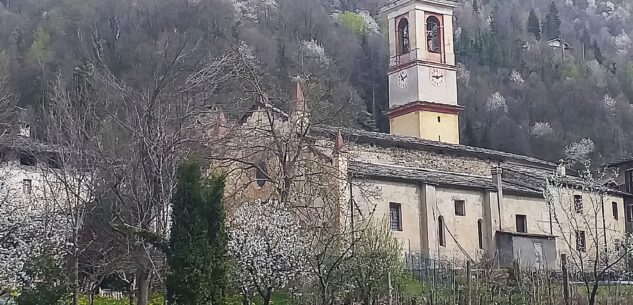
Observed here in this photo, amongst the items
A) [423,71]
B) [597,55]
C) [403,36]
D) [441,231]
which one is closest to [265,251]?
[441,231]

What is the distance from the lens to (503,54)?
316 feet

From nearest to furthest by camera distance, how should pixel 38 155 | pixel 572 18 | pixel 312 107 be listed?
pixel 312 107, pixel 38 155, pixel 572 18

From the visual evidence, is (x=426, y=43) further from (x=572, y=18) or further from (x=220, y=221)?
(x=572, y=18)

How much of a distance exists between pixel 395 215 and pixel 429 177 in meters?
2.29

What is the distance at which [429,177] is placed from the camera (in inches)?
1346

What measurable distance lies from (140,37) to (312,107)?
140 feet

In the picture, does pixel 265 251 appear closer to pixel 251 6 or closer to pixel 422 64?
pixel 422 64

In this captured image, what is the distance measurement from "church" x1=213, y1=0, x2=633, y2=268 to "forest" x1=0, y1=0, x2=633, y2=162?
7.07m

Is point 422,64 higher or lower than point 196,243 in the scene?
higher

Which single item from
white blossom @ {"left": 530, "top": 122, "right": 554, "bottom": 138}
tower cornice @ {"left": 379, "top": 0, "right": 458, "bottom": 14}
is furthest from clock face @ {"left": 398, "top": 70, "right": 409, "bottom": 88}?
white blossom @ {"left": 530, "top": 122, "right": 554, "bottom": 138}

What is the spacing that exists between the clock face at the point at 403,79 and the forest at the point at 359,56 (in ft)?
18.0

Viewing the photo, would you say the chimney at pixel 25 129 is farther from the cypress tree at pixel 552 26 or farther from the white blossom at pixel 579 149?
the cypress tree at pixel 552 26

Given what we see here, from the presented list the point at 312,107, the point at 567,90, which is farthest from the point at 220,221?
the point at 567,90

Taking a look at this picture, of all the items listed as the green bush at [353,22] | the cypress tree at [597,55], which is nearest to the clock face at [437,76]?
the green bush at [353,22]
